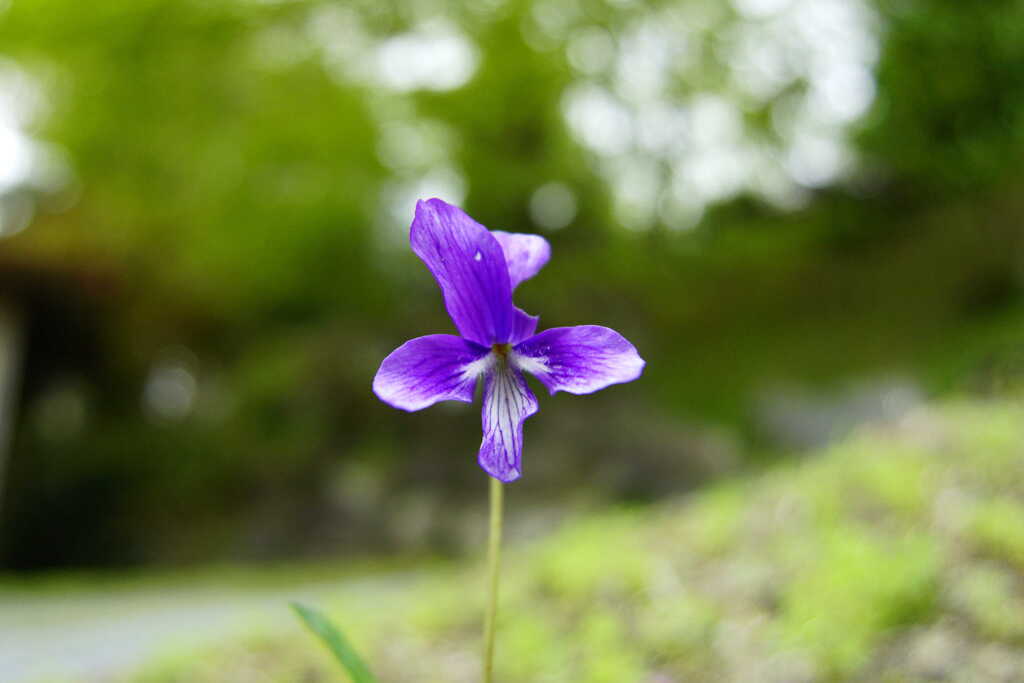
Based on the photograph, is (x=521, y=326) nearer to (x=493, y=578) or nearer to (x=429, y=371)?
(x=429, y=371)

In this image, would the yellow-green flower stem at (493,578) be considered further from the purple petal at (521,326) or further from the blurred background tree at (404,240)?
the blurred background tree at (404,240)

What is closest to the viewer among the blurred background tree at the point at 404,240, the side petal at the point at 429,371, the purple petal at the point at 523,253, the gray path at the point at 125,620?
the side petal at the point at 429,371

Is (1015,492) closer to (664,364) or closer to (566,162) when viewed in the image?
(664,364)

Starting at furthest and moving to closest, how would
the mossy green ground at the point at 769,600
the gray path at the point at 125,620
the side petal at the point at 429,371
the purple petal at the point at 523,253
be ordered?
the gray path at the point at 125,620
the mossy green ground at the point at 769,600
the purple petal at the point at 523,253
the side petal at the point at 429,371

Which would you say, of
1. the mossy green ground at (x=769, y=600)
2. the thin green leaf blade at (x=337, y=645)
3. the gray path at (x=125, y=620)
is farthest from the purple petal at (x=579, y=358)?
the gray path at (x=125, y=620)

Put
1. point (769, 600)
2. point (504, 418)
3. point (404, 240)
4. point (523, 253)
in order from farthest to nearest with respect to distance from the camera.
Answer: point (404, 240), point (769, 600), point (523, 253), point (504, 418)

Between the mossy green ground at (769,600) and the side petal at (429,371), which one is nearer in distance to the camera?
the side petal at (429,371)

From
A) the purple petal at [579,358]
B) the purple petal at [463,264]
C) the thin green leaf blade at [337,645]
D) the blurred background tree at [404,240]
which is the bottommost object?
the thin green leaf blade at [337,645]

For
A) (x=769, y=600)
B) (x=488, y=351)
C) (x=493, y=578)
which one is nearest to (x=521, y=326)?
(x=488, y=351)
